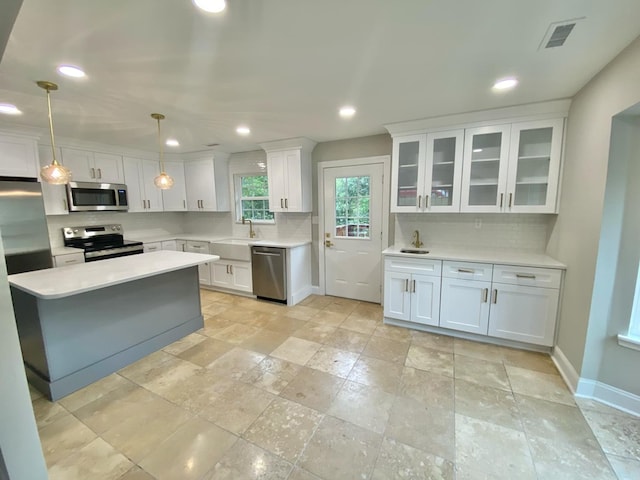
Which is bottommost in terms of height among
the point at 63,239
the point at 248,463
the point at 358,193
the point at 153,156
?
the point at 248,463

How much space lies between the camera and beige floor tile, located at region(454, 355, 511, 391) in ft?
7.54

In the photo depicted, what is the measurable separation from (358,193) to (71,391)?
369 centimetres

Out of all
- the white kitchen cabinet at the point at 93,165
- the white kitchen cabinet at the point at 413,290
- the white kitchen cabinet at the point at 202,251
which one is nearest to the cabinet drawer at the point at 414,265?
the white kitchen cabinet at the point at 413,290

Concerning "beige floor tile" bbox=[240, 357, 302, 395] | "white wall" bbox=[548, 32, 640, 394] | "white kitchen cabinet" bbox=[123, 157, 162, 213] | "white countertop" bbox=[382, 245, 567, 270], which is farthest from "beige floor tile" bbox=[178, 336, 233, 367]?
"white wall" bbox=[548, 32, 640, 394]

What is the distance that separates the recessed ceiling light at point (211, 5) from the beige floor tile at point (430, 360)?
2.93 metres

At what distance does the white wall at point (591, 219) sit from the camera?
6.10 ft

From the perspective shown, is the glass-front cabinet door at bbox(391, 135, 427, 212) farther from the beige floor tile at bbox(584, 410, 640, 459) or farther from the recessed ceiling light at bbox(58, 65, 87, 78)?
the recessed ceiling light at bbox(58, 65, 87, 78)

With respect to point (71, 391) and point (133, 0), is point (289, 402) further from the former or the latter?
point (133, 0)

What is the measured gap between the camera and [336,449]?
5.53 feet

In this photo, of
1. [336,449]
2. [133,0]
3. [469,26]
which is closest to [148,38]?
[133,0]

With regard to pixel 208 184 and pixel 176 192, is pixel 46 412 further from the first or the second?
pixel 176 192

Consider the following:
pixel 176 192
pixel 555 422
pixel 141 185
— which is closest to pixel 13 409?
pixel 555 422

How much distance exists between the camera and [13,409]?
960 millimetres

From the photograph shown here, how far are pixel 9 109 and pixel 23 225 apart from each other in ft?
4.48
